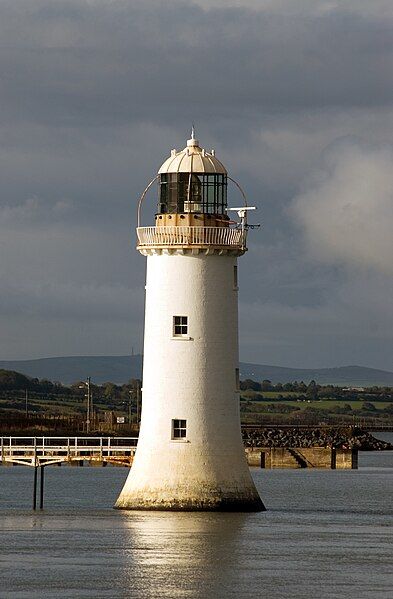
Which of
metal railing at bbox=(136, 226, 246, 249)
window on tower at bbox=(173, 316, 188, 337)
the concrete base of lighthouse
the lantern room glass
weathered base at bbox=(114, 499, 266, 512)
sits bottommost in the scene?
weathered base at bbox=(114, 499, 266, 512)

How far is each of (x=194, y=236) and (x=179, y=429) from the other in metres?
5.22

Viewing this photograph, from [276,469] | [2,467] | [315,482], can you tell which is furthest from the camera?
[2,467]

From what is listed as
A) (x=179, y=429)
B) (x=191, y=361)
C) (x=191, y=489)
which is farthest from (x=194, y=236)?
(x=191, y=489)

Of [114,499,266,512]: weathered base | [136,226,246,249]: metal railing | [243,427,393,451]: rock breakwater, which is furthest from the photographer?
[243,427,393,451]: rock breakwater

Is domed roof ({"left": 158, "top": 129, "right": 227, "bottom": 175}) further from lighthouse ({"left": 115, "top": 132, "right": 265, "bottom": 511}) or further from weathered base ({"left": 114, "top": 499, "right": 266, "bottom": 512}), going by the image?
weathered base ({"left": 114, "top": 499, "right": 266, "bottom": 512})

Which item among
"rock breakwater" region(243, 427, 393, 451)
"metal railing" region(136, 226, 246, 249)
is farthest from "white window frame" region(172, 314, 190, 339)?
Answer: "rock breakwater" region(243, 427, 393, 451)

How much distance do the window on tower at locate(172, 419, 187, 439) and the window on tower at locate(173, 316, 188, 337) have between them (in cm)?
234

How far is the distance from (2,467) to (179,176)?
248ft

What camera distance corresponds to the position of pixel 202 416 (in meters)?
49.4

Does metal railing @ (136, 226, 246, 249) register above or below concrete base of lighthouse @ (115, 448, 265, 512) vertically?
above

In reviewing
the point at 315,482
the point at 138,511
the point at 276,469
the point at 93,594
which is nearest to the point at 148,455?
the point at 138,511

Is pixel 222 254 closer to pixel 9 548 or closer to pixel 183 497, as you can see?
pixel 183 497

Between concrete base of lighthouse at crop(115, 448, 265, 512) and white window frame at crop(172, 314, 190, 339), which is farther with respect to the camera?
white window frame at crop(172, 314, 190, 339)

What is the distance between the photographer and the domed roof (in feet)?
165
